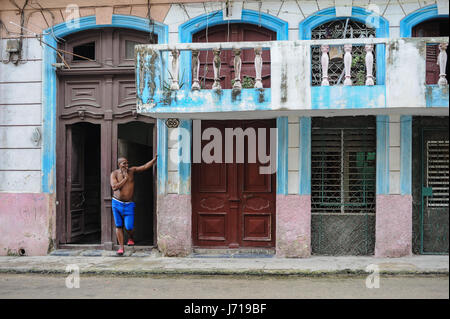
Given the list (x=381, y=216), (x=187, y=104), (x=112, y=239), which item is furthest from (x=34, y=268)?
(x=381, y=216)

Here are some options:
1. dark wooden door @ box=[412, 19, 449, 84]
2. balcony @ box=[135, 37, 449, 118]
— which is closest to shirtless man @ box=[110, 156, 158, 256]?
balcony @ box=[135, 37, 449, 118]

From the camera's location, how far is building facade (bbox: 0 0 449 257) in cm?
859

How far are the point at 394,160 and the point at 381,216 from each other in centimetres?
102

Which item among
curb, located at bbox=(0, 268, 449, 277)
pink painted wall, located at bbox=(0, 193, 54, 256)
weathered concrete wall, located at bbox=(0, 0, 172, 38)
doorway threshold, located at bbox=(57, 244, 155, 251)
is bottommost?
curb, located at bbox=(0, 268, 449, 277)

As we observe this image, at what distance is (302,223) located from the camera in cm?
921

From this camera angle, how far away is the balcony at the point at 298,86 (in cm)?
823

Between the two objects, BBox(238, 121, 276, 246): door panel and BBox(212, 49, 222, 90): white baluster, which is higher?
BBox(212, 49, 222, 90): white baluster

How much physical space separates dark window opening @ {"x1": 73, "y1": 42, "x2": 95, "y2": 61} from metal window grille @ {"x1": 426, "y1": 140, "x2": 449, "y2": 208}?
6.64m

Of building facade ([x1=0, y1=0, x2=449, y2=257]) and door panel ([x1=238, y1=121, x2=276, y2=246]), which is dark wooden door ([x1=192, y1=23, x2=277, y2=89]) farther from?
door panel ([x1=238, y1=121, x2=276, y2=246])

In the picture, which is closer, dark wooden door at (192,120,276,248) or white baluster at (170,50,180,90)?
white baluster at (170,50,180,90)

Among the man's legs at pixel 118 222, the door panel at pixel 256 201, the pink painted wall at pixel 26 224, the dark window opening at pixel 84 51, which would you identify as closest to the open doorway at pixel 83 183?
the pink painted wall at pixel 26 224

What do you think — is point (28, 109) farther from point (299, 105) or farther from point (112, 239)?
point (299, 105)

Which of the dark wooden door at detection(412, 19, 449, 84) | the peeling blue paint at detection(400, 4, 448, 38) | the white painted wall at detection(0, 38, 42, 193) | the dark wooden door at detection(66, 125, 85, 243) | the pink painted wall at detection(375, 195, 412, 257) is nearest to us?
the pink painted wall at detection(375, 195, 412, 257)

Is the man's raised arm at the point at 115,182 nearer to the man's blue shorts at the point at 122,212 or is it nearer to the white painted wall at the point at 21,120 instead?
the man's blue shorts at the point at 122,212
